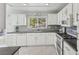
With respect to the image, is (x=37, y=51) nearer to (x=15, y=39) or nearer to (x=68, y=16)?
(x=15, y=39)

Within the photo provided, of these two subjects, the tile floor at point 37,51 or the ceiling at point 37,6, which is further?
the ceiling at point 37,6

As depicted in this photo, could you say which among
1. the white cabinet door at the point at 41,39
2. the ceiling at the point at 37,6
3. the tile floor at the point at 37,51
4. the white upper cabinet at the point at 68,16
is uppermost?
the ceiling at the point at 37,6

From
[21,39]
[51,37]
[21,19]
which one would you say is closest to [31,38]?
[21,39]

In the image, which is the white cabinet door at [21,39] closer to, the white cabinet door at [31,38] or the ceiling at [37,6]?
the white cabinet door at [31,38]

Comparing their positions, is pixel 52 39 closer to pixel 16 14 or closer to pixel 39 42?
pixel 39 42

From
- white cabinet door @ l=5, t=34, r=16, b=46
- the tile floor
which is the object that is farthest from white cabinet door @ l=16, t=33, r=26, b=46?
the tile floor

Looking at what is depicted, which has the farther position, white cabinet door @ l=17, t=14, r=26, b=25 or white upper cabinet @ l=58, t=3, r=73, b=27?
white cabinet door @ l=17, t=14, r=26, b=25

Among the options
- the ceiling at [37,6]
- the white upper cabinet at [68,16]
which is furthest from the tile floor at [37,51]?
the ceiling at [37,6]

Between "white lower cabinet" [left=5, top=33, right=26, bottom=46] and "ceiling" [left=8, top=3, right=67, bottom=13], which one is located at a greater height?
"ceiling" [left=8, top=3, right=67, bottom=13]

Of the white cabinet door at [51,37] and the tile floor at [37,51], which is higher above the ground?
the white cabinet door at [51,37]

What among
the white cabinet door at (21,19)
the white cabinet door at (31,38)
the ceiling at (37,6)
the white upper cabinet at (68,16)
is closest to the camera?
the white upper cabinet at (68,16)

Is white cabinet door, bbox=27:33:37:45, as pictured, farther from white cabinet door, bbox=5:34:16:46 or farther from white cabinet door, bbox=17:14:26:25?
white cabinet door, bbox=17:14:26:25

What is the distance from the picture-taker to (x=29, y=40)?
5.60 m
